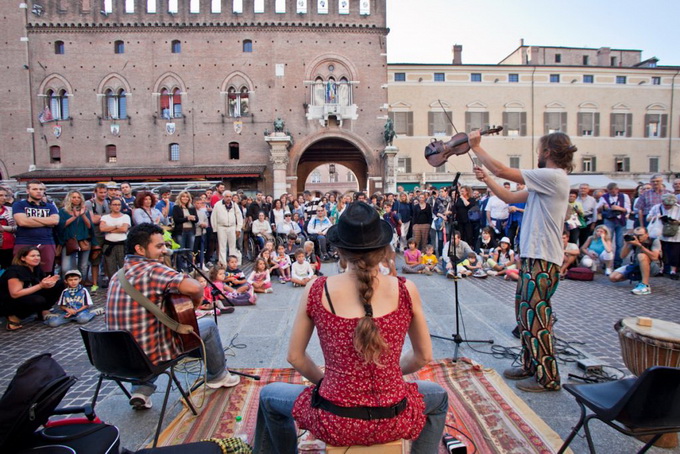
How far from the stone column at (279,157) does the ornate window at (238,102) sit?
9.05ft

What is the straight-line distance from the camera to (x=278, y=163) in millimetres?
22781

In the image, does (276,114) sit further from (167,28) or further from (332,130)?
(167,28)

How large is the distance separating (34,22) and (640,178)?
146 ft

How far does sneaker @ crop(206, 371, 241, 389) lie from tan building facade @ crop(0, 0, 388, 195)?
20.2m

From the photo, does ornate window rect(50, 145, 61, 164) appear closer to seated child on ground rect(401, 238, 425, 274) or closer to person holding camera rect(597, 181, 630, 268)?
seated child on ground rect(401, 238, 425, 274)

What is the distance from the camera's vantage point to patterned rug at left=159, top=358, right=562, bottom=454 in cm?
284

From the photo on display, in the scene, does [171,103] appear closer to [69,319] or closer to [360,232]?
[69,319]

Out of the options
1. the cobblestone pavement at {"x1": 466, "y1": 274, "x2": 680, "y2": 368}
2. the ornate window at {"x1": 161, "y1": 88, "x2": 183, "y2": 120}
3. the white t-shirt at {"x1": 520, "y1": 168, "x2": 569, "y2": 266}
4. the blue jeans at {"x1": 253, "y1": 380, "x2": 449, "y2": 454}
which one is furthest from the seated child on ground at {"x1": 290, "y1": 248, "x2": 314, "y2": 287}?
the ornate window at {"x1": 161, "y1": 88, "x2": 183, "y2": 120}

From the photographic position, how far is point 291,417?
2.11m

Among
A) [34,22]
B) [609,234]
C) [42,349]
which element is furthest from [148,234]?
[34,22]

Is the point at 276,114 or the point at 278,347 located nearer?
the point at 278,347

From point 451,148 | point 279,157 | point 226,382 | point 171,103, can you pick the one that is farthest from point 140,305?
point 171,103

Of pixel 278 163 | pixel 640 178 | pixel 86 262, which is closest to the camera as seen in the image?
pixel 86 262

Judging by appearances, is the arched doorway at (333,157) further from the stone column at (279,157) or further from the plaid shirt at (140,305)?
the plaid shirt at (140,305)
